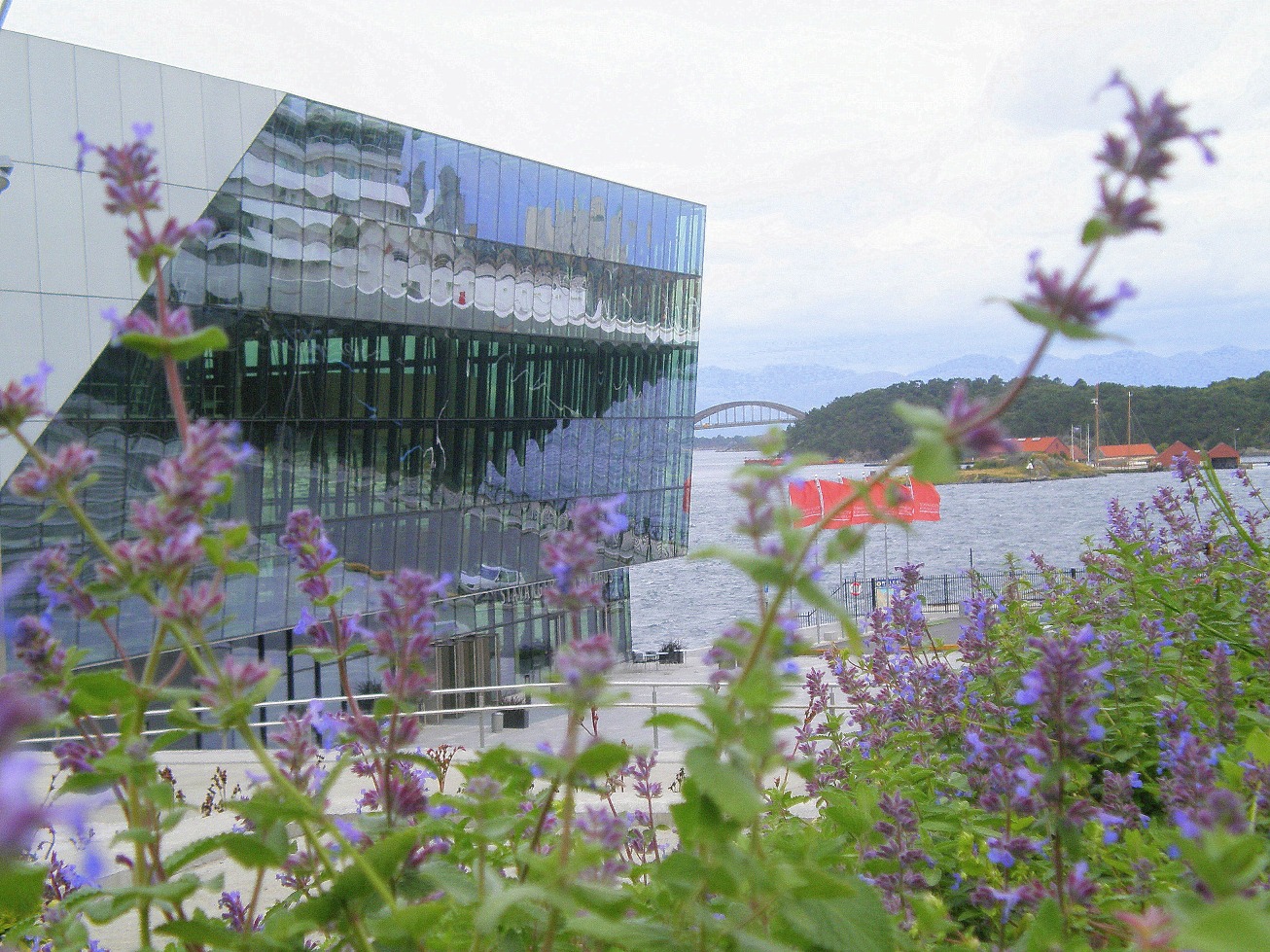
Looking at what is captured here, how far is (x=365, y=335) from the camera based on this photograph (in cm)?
2084

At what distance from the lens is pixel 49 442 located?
16.3 meters

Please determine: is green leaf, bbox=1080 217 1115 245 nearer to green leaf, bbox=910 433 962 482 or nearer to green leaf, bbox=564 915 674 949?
green leaf, bbox=910 433 962 482

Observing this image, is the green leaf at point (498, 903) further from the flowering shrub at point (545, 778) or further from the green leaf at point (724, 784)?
the green leaf at point (724, 784)

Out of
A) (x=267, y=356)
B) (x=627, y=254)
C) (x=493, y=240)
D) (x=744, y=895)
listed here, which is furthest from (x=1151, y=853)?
(x=627, y=254)

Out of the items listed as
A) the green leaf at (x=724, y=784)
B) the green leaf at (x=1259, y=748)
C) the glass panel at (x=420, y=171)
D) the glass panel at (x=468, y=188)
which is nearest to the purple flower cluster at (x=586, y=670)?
the green leaf at (x=724, y=784)

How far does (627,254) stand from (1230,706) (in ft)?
83.7

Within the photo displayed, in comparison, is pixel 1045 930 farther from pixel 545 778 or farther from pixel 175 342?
pixel 175 342

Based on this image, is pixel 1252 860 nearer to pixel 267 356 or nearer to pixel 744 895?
pixel 744 895

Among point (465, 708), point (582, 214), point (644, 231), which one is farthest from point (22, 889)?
point (644, 231)

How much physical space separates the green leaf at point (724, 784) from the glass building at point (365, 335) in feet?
46.4

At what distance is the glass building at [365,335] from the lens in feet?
53.2

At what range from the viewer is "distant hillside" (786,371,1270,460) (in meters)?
24.8

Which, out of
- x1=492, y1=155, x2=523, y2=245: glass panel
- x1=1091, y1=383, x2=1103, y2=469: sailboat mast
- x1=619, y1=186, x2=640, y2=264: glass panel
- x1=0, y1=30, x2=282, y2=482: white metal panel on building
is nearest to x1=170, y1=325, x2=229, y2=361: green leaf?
x1=0, y1=30, x2=282, y2=482: white metal panel on building

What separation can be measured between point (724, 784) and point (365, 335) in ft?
→ 69.1
